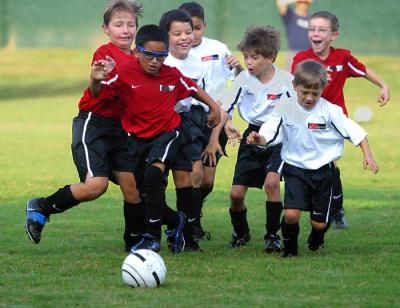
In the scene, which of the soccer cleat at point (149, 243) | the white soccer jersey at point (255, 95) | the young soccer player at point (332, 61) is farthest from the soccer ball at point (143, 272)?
the young soccer player at point (332, 61)

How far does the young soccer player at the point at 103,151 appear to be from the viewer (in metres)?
8.17

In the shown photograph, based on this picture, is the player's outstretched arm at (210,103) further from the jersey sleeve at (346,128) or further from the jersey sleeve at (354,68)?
the jersey sleeve at (354,68)

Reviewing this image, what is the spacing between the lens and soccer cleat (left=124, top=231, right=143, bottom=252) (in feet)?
27.8

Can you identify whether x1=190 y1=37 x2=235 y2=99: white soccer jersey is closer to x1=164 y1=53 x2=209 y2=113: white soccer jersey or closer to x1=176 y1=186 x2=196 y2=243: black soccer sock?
x1=164 y1=53 x2=209 y2=113: white soccer jersey

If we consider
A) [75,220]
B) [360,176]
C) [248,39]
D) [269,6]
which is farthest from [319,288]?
[269,6]

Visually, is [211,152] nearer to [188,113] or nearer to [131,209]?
[188,113]

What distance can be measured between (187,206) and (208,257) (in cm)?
73

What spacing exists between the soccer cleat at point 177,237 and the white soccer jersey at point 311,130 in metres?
1.00

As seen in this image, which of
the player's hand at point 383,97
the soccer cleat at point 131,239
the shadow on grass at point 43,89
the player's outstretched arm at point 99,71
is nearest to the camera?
the player's outstretched arm at point 99,71

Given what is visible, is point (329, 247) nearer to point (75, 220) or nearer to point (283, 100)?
point (283, 100)

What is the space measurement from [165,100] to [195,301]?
88.1 inches

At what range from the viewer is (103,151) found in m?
8.21

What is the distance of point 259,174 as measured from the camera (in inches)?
354

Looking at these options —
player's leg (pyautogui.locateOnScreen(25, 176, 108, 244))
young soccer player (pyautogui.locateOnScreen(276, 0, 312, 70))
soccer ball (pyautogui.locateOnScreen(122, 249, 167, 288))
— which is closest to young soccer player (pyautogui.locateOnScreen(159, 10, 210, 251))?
player's leg (pyautogui.locateOnScreen(25, 176, 108, 244))
